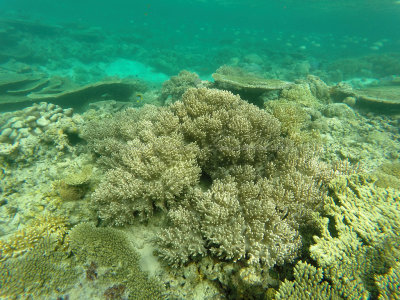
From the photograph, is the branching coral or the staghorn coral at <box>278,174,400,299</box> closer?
the staghorn coral at <box>278,174,400,299</box>

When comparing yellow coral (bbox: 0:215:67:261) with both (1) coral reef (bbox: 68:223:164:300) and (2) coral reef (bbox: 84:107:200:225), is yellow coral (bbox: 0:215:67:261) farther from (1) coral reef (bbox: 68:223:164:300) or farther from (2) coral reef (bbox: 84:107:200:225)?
(2) coral reef (bbox: 84:107:200:225)

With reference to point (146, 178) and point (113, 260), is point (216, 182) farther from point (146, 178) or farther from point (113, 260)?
point (113, 260)

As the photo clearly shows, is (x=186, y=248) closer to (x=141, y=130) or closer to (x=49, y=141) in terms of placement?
(x=141, y=130)

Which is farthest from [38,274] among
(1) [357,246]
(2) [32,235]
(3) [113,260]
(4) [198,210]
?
(1) [357,246]

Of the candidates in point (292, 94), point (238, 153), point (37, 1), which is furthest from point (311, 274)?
point (37, 1)

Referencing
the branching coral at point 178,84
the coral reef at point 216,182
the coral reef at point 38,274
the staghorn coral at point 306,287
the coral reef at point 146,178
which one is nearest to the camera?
the staghorn coral at point 306,287

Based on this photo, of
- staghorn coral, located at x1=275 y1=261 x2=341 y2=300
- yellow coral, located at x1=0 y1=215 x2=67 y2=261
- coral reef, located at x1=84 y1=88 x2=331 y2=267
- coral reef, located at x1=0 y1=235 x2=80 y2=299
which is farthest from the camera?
yellow coral, located at x1=0 y1=215 x2=67 y2=261

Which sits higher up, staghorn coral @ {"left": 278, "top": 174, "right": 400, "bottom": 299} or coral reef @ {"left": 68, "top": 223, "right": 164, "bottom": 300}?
staghorn coral @ {"left": 278, "top": 174, "right": 400, "bottom": 299}

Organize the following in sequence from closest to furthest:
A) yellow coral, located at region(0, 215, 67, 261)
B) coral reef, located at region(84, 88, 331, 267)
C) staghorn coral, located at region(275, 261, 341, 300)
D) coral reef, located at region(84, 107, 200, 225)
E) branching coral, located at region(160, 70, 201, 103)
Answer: staghorn coral, located at region(275, 261, 341, 300) → coral reef, located at region(84, 88, 331, 267) → yellow coral, located at region(0, 215, 67, 261) → coral reef, located at region(84, 107, 200, 225) → branching coral, located at region(160, 70, 201, 103)

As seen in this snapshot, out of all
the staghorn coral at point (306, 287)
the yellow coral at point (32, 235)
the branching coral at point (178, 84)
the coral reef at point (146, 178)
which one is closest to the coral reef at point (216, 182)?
the coral reef at point (146, 178)

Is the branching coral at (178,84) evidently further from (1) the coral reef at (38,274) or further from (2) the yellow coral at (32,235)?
(1) the coral reef at (38,274)

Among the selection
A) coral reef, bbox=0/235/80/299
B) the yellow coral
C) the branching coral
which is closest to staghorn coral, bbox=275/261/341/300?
coral reef, bbox=0/235/80/299

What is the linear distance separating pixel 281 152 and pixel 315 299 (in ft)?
7.56

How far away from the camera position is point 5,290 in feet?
7.96
